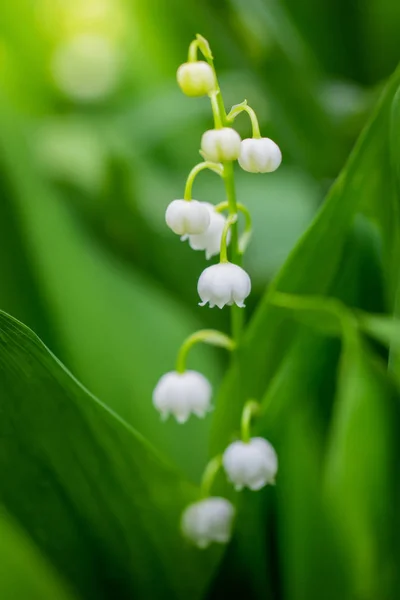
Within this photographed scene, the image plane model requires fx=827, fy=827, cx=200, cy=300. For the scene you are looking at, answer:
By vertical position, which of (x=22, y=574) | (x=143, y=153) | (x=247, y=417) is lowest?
(x=22, y=574)

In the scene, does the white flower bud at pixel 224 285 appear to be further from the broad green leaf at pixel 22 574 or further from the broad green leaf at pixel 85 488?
the broad green leaf at pixel 22 574

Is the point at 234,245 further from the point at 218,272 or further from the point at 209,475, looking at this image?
the point at 209,475

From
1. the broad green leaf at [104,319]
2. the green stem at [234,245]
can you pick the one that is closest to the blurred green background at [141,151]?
the broad green leaf at [104,319]

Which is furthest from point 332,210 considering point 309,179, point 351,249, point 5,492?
point 309,179

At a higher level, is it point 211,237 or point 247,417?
point 211,237

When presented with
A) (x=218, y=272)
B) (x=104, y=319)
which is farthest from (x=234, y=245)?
(x=104, y=319)

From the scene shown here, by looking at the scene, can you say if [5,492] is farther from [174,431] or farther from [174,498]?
[174,431]
